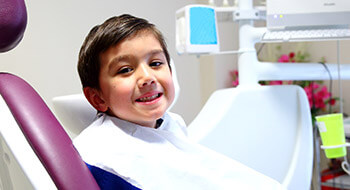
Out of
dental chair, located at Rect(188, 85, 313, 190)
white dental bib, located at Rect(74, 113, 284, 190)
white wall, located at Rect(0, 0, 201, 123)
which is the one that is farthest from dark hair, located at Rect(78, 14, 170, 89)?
white wall, located at Rect(0, 0, 201, 123)

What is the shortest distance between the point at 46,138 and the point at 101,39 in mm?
271

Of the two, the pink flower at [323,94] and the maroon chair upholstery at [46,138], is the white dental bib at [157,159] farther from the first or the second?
the pink flower at [323,94]

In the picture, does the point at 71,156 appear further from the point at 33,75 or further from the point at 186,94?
the point at 186,94

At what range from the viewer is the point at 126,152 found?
814 millimetres

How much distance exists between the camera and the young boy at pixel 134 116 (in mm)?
814

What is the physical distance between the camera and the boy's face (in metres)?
0.88

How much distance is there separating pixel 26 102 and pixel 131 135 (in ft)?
0.84

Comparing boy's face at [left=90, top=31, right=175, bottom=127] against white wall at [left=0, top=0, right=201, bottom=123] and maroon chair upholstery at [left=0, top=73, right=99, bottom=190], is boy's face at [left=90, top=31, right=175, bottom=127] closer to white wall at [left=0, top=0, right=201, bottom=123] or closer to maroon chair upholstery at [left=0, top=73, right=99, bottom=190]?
maroon chair upholstery at [left=0, top=73, right=99, bottom=190]

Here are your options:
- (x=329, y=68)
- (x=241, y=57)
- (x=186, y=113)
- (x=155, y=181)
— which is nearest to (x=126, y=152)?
(x=155, y=181)

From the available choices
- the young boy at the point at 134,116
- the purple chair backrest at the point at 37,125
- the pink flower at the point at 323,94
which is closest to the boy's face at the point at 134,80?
the young boy at the point at 134,116

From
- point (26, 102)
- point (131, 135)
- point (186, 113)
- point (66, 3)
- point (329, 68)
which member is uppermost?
point (66, 3)

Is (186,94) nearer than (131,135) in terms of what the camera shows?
No

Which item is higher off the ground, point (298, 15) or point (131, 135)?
point (298, 15)

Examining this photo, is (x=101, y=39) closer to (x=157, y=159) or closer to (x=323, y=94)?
(x=157, y=159)
